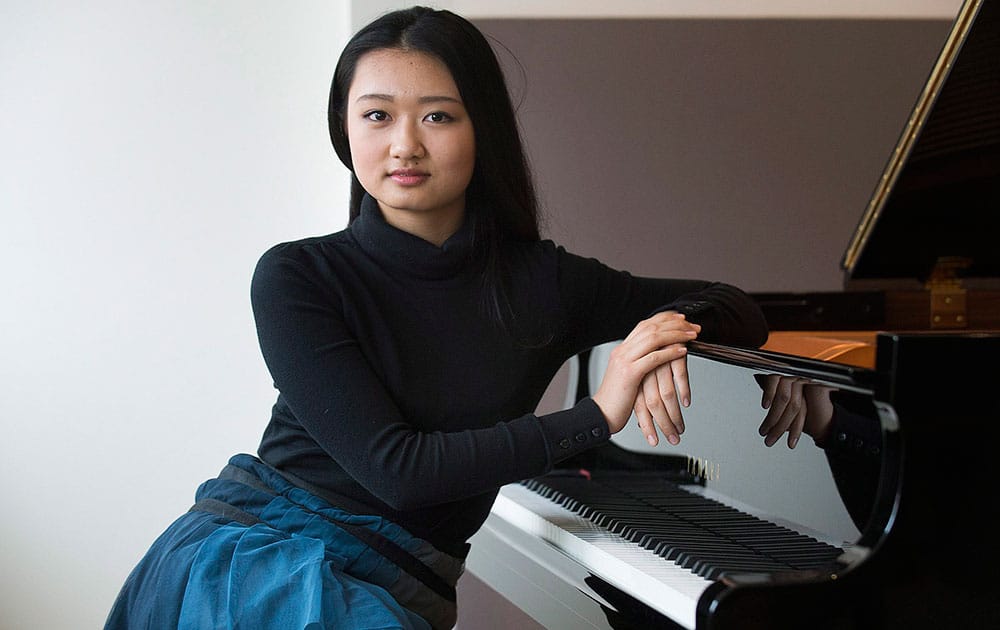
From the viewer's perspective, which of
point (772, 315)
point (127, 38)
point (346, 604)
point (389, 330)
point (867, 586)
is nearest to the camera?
point (867, 586)

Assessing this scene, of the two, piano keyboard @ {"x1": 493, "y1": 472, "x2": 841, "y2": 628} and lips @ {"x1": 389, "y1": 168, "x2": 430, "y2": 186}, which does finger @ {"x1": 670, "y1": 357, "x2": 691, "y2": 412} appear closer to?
piano keyboard @ {"x1": 493, "y1": 472, "x2": 841, "y2": 628}

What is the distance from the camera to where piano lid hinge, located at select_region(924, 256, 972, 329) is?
89.7 inches

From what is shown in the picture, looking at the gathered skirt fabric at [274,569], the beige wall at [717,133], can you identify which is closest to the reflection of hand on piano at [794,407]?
the gathered skirt fabric at [274,569]

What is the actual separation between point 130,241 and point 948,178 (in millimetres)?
2037

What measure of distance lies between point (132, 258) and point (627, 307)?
1.70 metres

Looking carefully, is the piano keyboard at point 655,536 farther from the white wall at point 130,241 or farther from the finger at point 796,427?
the white wall at point 130,241

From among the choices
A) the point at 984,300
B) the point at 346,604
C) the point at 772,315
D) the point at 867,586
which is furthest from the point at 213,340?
the point at 867,586

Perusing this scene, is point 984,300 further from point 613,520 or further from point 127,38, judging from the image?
point 127,38

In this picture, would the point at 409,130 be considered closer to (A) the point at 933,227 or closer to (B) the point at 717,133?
(A) the point at 933,227

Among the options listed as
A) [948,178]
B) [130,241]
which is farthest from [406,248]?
[130,241]

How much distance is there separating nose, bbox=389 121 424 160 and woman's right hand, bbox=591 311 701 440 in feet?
1.32

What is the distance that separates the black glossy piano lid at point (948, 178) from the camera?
1876 mm

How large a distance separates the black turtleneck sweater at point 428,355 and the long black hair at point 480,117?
3 cm

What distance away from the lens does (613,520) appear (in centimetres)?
164
